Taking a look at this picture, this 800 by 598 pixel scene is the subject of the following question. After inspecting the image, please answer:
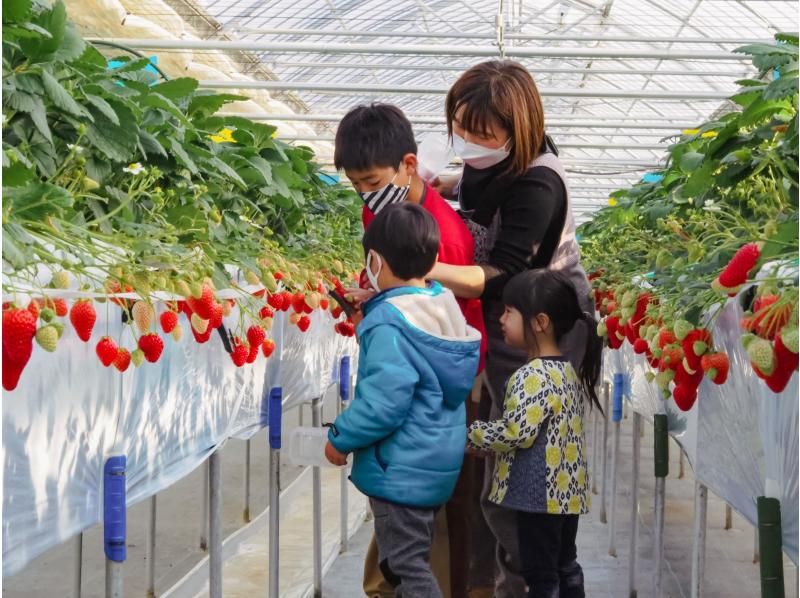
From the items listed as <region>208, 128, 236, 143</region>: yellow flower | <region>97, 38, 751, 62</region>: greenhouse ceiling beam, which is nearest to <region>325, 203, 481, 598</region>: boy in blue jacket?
<region>208, 128, 236, 143</region>: yellow flower

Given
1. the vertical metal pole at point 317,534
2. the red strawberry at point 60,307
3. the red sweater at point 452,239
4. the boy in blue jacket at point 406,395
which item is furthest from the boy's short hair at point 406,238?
the vertical metal pole at point 317,534

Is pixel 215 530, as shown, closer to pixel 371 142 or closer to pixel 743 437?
pixel 371 142

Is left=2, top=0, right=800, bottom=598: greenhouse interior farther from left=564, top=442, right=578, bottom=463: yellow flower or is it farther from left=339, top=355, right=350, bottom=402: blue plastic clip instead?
left=339, top=355, right=350, bottom=402: blue plastic clip

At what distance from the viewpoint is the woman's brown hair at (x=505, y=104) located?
259 cm

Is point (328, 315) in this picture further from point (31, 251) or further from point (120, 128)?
point (31, 251)

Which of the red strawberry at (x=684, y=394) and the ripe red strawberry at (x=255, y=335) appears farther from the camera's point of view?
the ripe red strawberry at (x=255, y=335)

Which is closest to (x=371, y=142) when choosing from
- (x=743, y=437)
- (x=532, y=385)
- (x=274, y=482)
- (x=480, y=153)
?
(x=480, y=153)

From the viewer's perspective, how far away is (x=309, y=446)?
110 inches

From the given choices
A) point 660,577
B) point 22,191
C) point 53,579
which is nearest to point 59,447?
point 22,191

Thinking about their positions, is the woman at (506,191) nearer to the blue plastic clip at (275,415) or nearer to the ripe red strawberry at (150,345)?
the ripe red strawberry at (150,345)

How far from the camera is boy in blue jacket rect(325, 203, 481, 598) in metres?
2.41

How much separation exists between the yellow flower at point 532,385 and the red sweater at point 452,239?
15 cm

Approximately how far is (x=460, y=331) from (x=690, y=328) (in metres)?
0.82

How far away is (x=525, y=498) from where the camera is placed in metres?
2.75
